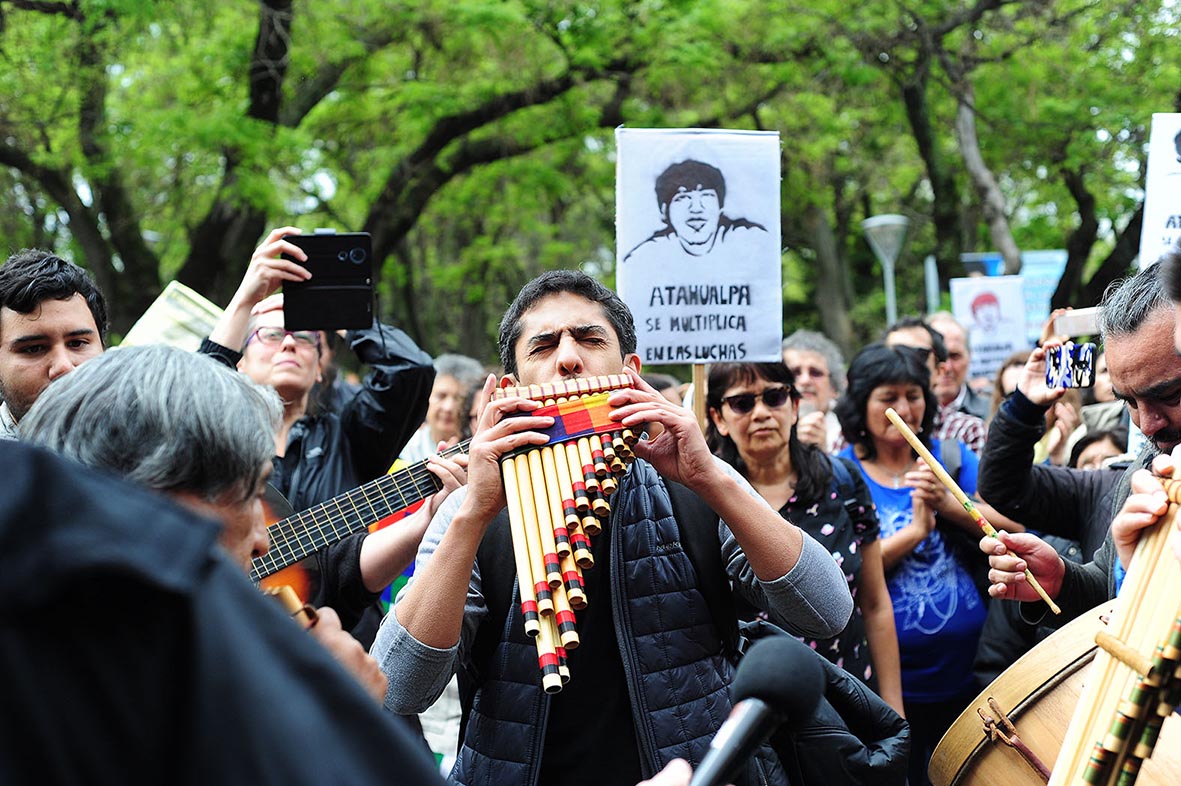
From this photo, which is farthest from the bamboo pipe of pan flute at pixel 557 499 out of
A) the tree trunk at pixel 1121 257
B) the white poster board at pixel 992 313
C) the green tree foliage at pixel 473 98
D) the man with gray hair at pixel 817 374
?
the green tree foliage at pixel 473 98

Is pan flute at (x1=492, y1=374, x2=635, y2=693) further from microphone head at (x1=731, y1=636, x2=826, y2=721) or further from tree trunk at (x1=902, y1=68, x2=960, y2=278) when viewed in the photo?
tree trunk at (x1=902, y1=68, x2=960, y2=278)

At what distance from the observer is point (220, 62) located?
13570mm

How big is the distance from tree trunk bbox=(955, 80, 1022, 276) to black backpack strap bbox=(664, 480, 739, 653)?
43.2 ft

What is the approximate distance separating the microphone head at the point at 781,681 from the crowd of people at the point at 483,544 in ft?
0.75

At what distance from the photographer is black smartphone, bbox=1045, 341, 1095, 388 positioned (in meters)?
3.82

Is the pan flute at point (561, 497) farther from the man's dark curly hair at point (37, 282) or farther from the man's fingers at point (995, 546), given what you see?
the man's dark curly hair at point (37, 282)

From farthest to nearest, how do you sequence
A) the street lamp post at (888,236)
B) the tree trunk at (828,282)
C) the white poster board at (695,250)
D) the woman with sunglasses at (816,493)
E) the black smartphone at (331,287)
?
1. the tree trunk at (828,282)
2. the street lamp post at (888,236)
3. the white poster board at (695,250)
4. the woman with sunglasses at (816,493)
5. the black smartphone at (331,287)

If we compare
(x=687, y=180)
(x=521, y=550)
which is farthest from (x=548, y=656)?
(x=687, y=180)

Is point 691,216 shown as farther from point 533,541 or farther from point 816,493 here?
point 533,541

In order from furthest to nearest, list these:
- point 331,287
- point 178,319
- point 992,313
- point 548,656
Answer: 1. point 992,313
2. point 178,319
3. point 331,287
4. point 548,656

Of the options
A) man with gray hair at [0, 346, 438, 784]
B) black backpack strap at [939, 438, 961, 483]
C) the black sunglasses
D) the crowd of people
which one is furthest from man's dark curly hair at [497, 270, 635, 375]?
black backpack strap at [939, 438, 961, 483]

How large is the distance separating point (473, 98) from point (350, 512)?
11.3m

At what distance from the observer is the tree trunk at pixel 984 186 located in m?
15.0

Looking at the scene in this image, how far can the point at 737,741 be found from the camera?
60.9 inches
